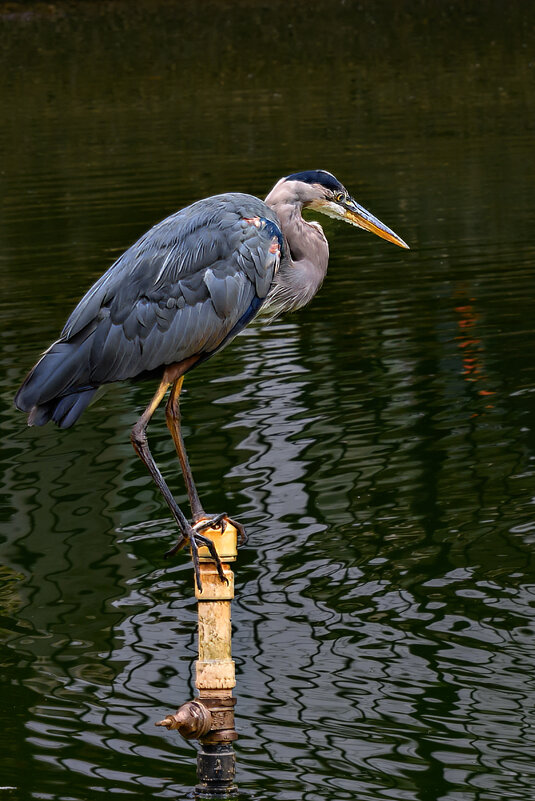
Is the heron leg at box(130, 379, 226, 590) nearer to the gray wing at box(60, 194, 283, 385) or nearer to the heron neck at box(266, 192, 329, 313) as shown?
the gray wing at box(60, 194, 283, 385)

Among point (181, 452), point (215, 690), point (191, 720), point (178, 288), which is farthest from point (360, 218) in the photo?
point (191, 720)

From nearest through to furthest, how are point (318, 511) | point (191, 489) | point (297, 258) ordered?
point (191, 489) < point (297, 258) < point (318, 511)

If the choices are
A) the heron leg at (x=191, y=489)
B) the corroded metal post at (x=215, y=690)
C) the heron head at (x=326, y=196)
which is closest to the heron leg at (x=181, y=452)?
the heron leg at (x=191, y=489)

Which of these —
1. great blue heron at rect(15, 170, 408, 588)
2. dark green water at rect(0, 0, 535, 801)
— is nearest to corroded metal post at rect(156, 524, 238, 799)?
dark green water at rect(0, 0, 535, 801)

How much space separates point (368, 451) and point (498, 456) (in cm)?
79

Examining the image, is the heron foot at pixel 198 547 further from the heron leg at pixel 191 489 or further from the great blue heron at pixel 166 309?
the great blue heron at pixel 166 309

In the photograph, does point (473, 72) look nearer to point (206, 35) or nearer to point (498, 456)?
point (206, 35)

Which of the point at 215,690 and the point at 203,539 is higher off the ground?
the point at 203,539

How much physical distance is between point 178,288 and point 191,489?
840mm

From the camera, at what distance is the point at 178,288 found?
5766mm

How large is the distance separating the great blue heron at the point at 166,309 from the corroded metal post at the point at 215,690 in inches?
24.0

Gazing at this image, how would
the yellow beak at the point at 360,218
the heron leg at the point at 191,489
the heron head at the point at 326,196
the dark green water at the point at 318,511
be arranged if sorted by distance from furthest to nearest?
the yellow beak at the point at 360,218 < the heron head at the point at 326,196 < the dark green water at the point at 318,511 < the heron leg at the point at 191,489

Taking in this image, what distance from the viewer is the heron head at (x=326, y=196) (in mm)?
→ 6074

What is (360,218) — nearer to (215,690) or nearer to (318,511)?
(318,511)
